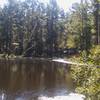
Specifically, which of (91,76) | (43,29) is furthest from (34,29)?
(91,76)

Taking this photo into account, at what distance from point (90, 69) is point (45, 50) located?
60.0 metres

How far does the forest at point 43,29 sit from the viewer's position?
61.2m

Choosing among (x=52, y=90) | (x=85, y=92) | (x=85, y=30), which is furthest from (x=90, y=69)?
(x=85, y=30)

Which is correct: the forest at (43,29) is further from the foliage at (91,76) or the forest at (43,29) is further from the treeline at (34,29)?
the foliage at (91,76)

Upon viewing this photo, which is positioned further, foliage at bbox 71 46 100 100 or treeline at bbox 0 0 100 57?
treeline at bbox 0 0 100 57

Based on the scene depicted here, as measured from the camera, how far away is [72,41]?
64500mm

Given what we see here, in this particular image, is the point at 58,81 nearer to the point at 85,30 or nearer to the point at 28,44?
the point at 85,30

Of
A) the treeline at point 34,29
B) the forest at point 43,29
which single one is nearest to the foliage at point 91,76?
the forest at point 43,29

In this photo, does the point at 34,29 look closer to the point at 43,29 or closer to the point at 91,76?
the point at 43,29

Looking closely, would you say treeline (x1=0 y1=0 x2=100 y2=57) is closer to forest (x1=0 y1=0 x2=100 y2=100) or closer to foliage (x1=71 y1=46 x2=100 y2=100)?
forest (x1=0 y1=0 x2=100 y2=100)

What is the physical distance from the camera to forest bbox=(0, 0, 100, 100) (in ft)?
201

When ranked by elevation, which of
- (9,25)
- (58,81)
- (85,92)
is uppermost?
(9,25)

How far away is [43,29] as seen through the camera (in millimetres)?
75188

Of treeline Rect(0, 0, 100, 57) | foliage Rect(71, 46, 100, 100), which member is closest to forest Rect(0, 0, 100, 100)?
treeline Rect(0, 0, 100, 57)
